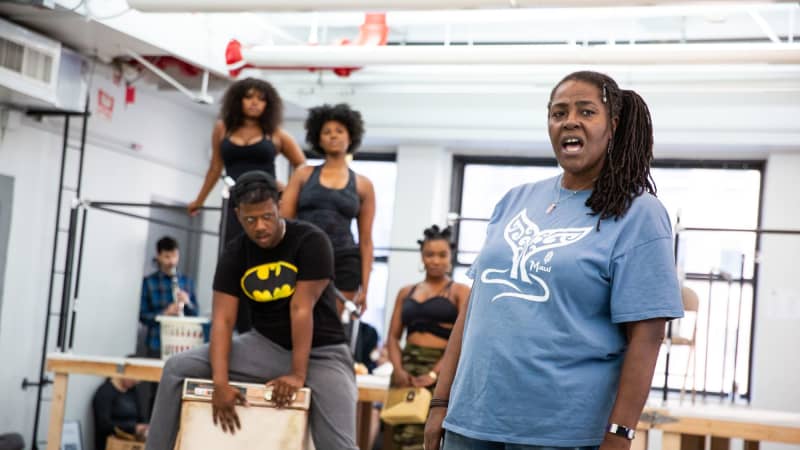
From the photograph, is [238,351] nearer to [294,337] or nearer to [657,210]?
[294,337]

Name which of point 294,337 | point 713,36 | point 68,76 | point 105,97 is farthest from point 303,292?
point 713,36

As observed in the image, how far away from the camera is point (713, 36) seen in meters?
7.87

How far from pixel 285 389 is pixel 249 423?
0.20 m

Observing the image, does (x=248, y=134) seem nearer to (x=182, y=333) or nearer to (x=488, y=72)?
(x=182, y=333)

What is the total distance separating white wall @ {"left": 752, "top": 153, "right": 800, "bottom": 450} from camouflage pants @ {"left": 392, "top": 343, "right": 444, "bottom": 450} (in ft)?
13.0

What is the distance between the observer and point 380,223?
980 cm

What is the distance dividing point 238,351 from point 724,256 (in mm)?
5602

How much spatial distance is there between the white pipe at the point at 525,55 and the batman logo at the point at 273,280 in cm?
229

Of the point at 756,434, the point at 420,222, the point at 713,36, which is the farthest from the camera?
the point at 420,222

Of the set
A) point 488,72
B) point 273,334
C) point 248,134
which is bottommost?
point 273,334


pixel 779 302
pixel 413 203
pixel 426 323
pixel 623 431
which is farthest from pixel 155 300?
pixel 623 431

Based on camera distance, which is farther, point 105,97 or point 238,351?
point 105,97

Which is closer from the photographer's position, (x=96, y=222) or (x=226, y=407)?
(x=226, y=407)

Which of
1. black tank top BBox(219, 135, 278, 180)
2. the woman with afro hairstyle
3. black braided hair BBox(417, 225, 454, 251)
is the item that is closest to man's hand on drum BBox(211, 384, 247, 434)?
the woman with afro hairstyle
